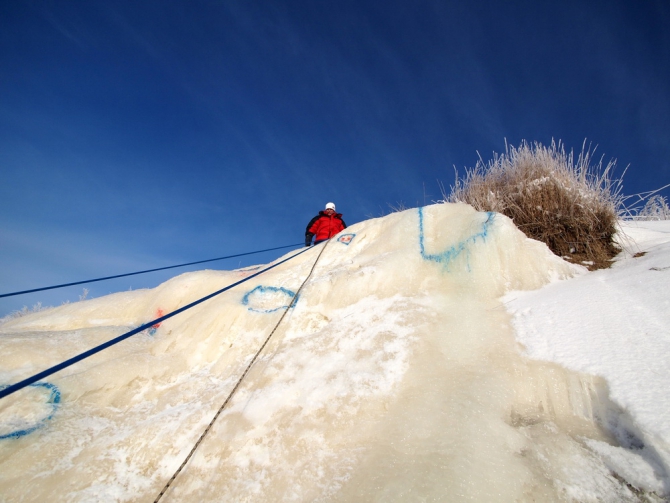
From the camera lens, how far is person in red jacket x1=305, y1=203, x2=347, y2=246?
5.53m

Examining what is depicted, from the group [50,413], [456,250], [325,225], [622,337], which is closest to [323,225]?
[325,225]

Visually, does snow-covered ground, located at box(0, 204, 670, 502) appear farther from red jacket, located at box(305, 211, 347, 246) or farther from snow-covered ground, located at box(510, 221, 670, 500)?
red jacket, located at box(305, 211, 347, 246)

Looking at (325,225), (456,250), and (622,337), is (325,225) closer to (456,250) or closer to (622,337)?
(456,250)

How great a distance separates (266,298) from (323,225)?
8.85 ft

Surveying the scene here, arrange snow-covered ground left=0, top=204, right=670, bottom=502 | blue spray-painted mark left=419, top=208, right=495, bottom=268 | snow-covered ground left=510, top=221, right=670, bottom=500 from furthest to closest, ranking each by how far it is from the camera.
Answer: blue spray-painted mark left=419, top=208, right=495, bottom=268, snow-covered ground left=0, top=204, right=670, bottom=502, snow-covered ground left=510, top=221, right=670, bottom=500

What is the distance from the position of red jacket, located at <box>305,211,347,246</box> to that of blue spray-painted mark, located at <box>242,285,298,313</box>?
7.81ft

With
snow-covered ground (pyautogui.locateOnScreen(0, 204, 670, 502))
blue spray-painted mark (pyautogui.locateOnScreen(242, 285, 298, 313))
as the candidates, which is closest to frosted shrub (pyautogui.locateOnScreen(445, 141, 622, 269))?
snow-covered ground (pyautogui.locateOnScreen(0, 204, 670, 502))

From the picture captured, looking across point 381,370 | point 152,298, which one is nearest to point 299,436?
point 381,370

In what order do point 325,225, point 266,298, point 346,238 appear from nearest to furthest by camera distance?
point 266,298
point 346,238
point 325,225

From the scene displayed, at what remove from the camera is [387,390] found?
1931 millimetres

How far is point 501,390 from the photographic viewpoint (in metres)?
1.80

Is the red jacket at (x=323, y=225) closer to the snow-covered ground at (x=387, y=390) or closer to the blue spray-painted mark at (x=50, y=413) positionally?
the snow-covered ground at (x=387, y=390)

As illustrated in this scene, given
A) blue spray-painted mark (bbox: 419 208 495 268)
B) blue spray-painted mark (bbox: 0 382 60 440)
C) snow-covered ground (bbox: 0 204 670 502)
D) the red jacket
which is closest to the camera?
snow-covered ground (bbox: 0 204 670 502)

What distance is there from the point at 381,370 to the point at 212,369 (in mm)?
1238
